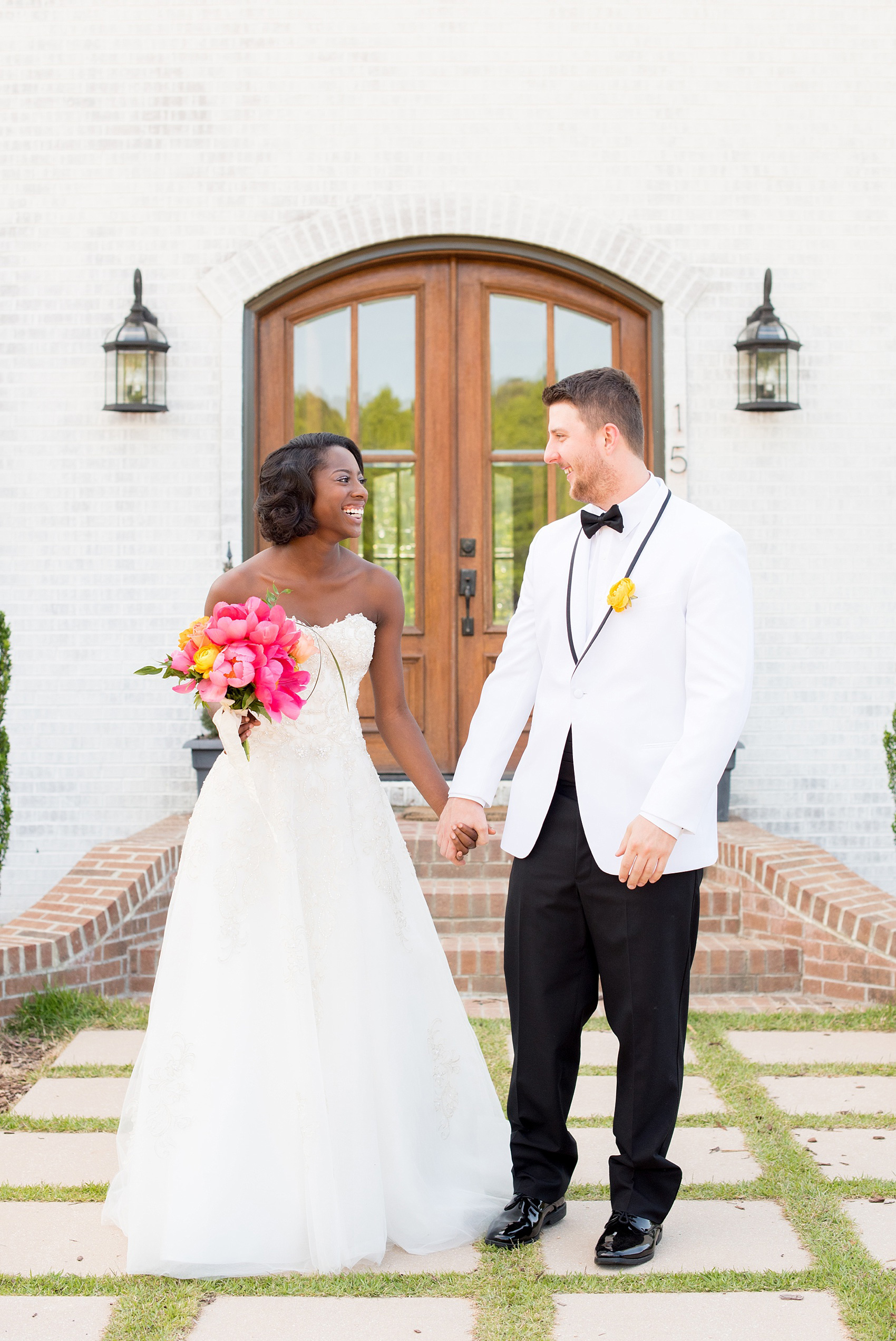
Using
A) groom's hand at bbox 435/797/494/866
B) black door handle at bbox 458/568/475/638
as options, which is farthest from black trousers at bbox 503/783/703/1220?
black door handle at bbox 458/568/475/638

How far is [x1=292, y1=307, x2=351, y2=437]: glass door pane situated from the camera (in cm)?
656

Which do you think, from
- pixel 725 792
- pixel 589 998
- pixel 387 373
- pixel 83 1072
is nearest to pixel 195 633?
pixel 589 998

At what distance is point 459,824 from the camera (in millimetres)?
2896

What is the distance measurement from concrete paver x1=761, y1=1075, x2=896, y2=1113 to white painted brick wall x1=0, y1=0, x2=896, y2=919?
2473 mm

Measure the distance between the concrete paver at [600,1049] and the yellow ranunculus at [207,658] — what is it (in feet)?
6.31

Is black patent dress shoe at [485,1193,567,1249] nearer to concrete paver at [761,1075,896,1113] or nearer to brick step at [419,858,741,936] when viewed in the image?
concrete paver at [761,1075,896,1113]

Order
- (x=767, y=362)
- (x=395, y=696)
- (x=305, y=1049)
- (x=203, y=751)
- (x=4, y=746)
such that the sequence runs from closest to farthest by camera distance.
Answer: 1. (x=305, y=1049)
2. (x=395, y=696)
3. (x=4, y=746)
4. (x=203, y=751)
5. (x=767, y=362)

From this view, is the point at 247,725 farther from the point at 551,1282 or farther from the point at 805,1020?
the point at 805,1020

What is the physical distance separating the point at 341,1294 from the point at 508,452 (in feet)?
15.3

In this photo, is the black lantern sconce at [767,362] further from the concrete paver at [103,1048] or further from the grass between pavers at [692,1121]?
the concrete paver at [103,1048]

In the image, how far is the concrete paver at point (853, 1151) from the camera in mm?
3246

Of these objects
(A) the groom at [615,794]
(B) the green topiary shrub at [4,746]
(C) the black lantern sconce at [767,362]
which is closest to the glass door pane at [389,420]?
(C) the black lantern sconce at [767,362]

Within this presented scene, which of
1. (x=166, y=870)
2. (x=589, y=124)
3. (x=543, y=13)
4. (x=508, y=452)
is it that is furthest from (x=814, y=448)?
(x=166, y=870)

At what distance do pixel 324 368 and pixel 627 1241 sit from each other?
490cm
